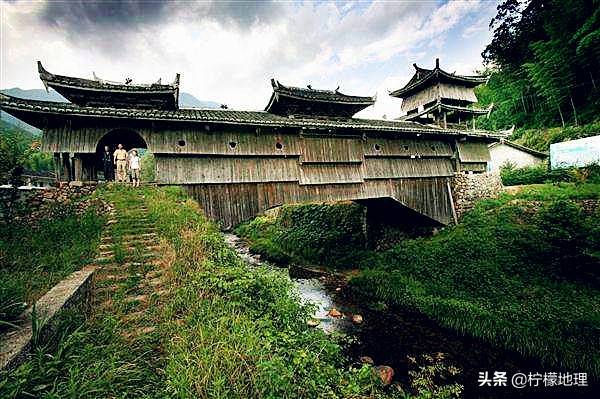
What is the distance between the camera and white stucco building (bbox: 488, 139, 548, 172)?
23.6 m

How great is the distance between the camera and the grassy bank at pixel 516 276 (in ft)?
25.1

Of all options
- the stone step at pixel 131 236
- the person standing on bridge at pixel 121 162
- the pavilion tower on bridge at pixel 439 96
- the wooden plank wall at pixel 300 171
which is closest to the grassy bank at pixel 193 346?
the stone step at pixel 131 236

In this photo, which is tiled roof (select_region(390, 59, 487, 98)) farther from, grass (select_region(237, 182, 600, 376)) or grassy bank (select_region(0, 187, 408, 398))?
grassy bank (select_region(0, 187, 408, 398))

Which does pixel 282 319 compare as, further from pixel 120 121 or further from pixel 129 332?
pixel 120 121

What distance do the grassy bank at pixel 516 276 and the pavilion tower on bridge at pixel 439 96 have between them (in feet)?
20.6

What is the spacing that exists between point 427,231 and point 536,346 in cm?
851

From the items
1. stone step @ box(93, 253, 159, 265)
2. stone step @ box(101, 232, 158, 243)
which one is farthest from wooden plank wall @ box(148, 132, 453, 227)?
stone step @ box(93, 253, 159, 265)

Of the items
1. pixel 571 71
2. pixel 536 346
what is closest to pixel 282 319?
pixel 536 346

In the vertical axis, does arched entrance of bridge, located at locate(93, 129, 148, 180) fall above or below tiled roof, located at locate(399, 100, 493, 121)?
below

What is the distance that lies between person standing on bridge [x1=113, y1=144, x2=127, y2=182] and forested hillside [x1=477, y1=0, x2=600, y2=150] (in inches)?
1089

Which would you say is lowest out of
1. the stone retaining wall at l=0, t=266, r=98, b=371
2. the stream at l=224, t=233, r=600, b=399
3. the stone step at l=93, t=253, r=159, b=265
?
the stream at l=224, t=233, r=600, b=399

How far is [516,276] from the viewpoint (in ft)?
32.7

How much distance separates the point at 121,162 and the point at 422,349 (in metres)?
11.3

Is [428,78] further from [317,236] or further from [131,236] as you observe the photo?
[131,236]
